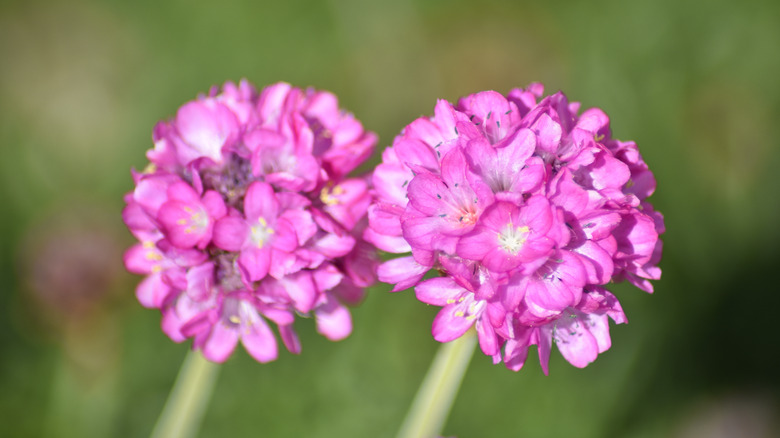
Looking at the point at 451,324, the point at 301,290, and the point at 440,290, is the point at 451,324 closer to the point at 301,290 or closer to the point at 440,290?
the point at 440,290

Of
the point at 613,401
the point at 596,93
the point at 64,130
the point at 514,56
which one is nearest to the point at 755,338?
the point at 613,401

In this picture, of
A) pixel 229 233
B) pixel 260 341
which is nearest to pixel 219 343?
pixel 260 341

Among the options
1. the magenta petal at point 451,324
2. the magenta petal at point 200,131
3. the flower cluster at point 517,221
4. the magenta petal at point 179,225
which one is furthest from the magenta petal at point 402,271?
the magenta petal at point 200,131

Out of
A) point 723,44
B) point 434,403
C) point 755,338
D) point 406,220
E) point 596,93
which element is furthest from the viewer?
point 723,44

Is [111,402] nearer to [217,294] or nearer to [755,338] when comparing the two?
[217,294]

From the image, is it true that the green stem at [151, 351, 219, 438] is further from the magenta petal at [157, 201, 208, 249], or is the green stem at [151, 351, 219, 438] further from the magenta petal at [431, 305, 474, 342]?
the magenta petal at [431, 305, 474, 342]

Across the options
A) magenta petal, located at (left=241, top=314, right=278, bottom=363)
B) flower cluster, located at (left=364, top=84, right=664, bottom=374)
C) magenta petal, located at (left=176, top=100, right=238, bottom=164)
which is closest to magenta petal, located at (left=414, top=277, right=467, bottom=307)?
flower cluster, located at (left=364, top=84, right=664, bottom=374)
